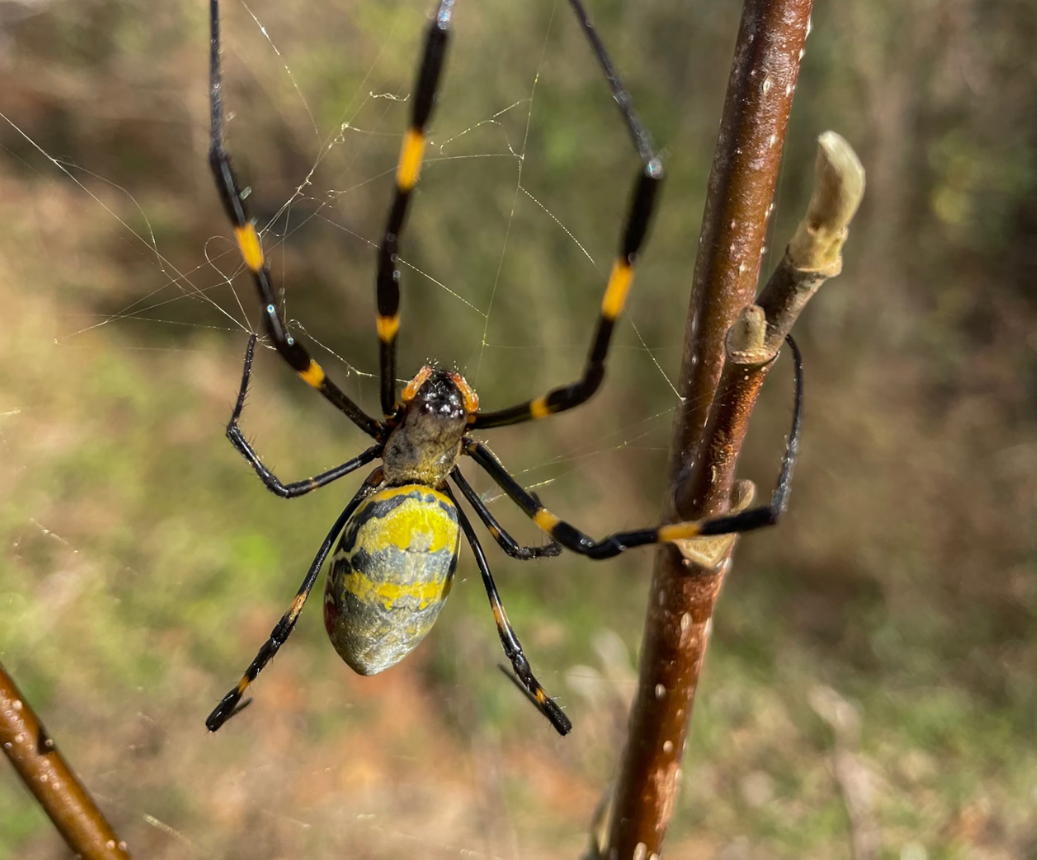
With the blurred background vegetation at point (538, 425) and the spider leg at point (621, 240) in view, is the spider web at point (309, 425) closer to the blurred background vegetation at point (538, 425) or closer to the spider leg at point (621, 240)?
the blurred background vegetation at point (538, 425)

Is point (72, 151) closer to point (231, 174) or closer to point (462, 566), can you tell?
point (462, 566)

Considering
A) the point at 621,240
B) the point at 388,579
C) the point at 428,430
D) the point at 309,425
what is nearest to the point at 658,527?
the point at 621,240

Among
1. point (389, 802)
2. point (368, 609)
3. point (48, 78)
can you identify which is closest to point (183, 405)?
point (48, 78)

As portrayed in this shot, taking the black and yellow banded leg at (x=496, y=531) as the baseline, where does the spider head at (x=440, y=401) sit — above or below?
above

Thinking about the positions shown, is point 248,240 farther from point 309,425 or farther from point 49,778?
point 309,425

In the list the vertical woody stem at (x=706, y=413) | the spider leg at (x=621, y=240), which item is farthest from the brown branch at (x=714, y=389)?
the spider leg at (x=621, y=240)

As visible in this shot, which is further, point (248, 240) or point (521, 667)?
point (521, 667)
